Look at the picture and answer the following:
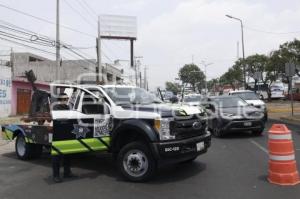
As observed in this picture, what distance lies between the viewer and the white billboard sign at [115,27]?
74312mm

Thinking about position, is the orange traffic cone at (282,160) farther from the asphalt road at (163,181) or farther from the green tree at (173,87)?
the green tree at (173,87)

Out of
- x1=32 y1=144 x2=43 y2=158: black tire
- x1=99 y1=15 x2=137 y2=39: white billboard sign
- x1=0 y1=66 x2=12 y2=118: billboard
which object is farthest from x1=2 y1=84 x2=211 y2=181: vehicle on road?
x1=99 y1=15 x2=137 y2=39: white billboard sign

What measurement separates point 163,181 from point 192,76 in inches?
4044

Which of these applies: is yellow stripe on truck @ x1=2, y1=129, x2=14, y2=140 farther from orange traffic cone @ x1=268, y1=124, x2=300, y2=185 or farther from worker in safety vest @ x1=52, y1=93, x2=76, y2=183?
orange traffic cone @ x1=268, y1=124, x2=300, y2=185

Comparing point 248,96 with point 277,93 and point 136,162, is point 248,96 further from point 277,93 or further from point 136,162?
point 277,93

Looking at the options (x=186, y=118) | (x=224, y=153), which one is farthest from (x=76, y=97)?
(x=224, y=153)

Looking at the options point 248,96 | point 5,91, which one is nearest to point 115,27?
point 5,91

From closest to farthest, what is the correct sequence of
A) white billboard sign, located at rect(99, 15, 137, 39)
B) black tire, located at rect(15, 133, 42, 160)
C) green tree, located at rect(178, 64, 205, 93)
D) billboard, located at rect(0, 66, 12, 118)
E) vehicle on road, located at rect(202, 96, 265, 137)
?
black tire, located at rect(15, 133, 42, 160) → vehicle on road, located at rect(202, 96, 265, 137) → billboard, located at rect(0, 66, 12, 118) → white billboard sign, located at rect(99, 15, 137, 39) → green tree, located at rect(178, 64, 205, 93)

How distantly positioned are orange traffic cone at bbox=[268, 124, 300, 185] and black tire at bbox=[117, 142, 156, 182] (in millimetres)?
2235

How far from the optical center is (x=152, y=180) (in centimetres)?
873

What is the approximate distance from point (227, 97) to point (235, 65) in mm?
58480

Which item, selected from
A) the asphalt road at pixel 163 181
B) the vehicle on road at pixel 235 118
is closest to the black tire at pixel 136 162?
the asphalt road at pixel 163 181

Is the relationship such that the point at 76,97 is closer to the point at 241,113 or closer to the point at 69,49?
the point at 241,113

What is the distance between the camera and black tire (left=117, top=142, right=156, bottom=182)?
852 cm
